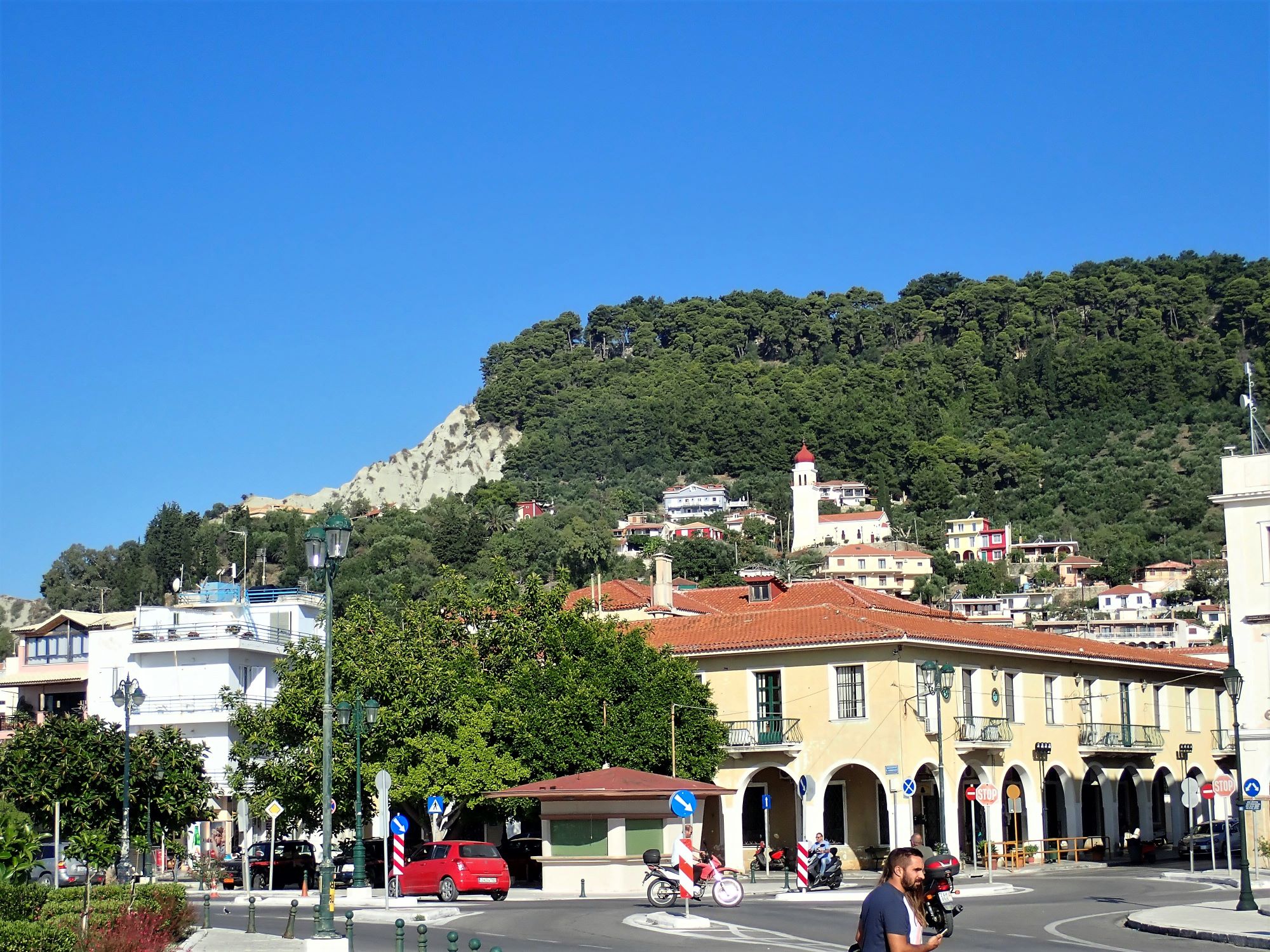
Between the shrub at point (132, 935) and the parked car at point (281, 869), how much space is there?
21645 millimetres

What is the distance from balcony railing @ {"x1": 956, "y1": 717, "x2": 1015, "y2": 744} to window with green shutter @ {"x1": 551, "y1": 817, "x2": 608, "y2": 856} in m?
14.8

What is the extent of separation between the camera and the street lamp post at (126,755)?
1304 inches

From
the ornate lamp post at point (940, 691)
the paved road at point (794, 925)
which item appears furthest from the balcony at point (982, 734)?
the paved road at point (794, 925)

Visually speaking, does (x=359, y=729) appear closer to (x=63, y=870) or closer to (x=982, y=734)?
(x=63, y=870)

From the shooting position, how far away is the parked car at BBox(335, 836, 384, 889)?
137 feet

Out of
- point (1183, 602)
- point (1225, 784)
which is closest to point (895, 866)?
point (1225, 784)

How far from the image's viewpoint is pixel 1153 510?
181625 mm

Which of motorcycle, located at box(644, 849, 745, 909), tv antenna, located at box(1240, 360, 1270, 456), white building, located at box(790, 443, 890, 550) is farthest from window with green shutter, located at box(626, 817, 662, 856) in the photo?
white building, located at box(790, 443, 890, 550)

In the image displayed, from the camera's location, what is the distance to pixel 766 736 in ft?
161

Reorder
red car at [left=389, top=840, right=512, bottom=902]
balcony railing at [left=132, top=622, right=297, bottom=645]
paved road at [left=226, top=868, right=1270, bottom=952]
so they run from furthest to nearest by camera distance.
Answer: balcony railing at [left=132, top=622, right=297, bottom=645], red car at [left=389, top=840, right=512, bottom=902], paved road at [left=226, top=868, right=1270, bottom=952]

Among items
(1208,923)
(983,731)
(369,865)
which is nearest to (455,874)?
(369,865)

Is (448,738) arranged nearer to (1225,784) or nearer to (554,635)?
(554,635)

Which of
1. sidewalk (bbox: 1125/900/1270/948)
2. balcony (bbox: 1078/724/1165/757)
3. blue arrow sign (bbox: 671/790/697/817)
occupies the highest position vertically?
balcony (bbox: 1078/724/1165/757)

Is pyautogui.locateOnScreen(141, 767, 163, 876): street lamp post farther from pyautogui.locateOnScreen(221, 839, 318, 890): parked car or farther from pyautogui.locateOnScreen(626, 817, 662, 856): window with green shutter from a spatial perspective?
pyautogui.locateOnScreen(626, 817, 662, 856): window with green shutter
